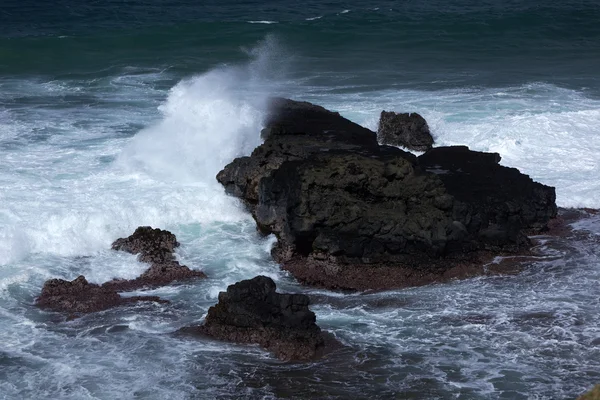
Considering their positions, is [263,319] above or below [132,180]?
below

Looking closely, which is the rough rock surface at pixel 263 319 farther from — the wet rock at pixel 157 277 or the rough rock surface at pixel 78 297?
the wet rock at pixel 157 277

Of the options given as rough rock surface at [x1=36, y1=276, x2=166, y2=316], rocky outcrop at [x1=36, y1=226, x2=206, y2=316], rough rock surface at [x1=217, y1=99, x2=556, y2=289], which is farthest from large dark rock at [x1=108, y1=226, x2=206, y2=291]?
rough rock surface at [x1=217, y1=99, x2=556, y2=289]

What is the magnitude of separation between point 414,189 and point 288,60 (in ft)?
64.2

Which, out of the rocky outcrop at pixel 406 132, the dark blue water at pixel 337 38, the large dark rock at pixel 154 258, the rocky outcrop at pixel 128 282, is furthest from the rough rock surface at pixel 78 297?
the dark blue water at pixel 337 38

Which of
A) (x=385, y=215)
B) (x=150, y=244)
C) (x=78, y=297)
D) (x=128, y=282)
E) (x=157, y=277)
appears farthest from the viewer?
(x=150, y=244)

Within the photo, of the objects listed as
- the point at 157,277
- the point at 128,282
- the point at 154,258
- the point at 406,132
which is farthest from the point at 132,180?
the point at 406,132

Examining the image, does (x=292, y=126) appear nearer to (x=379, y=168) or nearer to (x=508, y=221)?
(x=379, y=168)

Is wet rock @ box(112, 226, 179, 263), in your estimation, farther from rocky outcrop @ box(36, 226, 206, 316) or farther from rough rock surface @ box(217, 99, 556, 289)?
rough rock surface @ box(217, 99, 556, 289)

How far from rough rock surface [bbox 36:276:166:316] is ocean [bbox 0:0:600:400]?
1.13ft

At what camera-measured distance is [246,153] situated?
24.1 m

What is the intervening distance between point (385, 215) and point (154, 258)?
4383 mm

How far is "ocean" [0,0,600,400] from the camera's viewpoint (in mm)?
14602

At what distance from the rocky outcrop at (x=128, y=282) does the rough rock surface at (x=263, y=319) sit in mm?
1900

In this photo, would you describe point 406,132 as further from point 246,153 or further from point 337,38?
point 337,38
